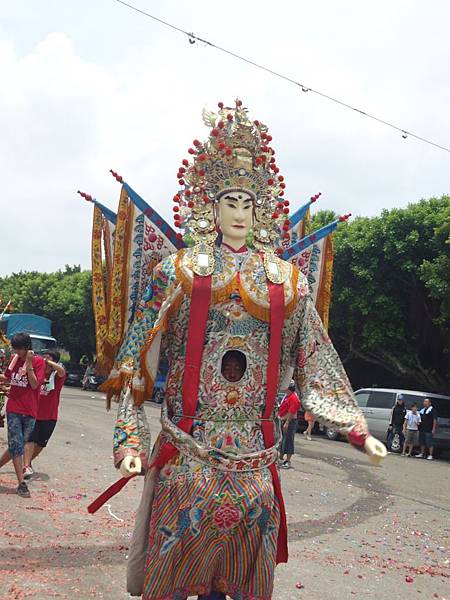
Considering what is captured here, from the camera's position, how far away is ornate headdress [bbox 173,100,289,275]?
3.64 m

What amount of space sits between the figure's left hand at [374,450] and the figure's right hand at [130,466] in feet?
3.24

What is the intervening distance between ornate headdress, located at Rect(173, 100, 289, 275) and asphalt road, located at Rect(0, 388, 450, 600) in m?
2.45

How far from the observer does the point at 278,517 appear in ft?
10.9

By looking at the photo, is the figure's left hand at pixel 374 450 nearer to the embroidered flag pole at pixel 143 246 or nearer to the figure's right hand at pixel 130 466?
the figure's right hand at pixel 130 466

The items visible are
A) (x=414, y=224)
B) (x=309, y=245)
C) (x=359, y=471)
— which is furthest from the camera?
(x=414, y=224)

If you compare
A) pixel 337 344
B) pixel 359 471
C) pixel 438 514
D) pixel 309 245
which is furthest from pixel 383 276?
pixel 309 245

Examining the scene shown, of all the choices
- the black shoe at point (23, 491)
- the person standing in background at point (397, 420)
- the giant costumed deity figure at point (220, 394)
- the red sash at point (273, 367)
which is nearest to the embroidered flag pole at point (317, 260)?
the giant costumed deity figure at point (220, 394)

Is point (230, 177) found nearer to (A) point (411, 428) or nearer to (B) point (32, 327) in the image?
(A) point (411, 428)

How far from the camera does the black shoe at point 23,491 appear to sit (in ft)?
23.7

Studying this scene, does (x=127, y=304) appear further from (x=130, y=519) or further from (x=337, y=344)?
(x=337, y=344)

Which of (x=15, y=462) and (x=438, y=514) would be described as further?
(x=438, y=514)

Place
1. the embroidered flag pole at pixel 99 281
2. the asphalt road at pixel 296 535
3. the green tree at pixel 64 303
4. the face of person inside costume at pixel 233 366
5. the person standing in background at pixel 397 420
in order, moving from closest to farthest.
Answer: the face of person inside costume at pixel 233 366, the embroidered flag pole at pixel 99 281, the asphalt road at pixel 296 535, the person standing in background at pixel 397 420, the green tree at pixel 64 303

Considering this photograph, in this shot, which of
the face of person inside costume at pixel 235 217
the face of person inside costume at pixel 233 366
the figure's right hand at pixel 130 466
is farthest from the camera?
the face of person inside costume at pixel 235 217

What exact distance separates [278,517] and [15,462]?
470 cm
